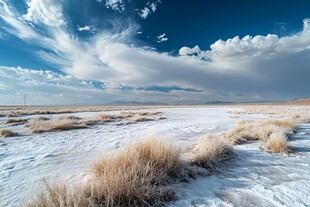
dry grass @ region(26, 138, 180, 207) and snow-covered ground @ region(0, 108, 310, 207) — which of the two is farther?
snow-covered ground @ region(0, 108, 310, 207)

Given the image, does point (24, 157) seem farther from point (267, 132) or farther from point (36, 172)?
point (267, 132)

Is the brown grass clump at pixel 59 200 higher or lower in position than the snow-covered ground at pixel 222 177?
higher

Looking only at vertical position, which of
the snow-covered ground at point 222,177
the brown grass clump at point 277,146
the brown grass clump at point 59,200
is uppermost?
the brown grass clump at point 59,200

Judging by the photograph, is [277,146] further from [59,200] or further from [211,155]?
[59,200]

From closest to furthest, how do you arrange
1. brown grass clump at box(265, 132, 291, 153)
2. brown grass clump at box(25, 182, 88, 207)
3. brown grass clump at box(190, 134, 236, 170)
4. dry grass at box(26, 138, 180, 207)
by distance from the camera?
brown grass clump at box(25, 182, 88, 207), dry grass at box(26, 138, 180, 207), brown grass clump at box(190, 134, 236, 170), brown grass clump at box(265, 132, 291, 153)

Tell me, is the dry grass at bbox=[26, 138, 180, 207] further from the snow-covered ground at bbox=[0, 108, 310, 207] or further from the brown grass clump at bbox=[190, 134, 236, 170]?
the brown grass clump at bbox=[190, 134, 236, 170]

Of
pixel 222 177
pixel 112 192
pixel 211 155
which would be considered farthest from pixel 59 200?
pixel 211 155

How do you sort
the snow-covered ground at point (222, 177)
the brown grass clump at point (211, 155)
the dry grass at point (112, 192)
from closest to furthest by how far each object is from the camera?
the dry grass at point (112, 192) < the snow-covered ground at point (222, 177) < the brown grass clump at point (211, 155)

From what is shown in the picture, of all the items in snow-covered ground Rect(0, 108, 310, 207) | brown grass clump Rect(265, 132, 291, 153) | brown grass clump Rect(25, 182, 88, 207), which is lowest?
snow-covered ground Rect(0, 108, 310, 207)

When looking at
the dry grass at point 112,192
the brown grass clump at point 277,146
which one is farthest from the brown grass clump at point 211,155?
the brown grass clump at point 277,146

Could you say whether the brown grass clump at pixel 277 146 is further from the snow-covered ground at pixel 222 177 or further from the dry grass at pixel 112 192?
the dry grass at pixel 112 192

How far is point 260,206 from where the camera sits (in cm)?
271

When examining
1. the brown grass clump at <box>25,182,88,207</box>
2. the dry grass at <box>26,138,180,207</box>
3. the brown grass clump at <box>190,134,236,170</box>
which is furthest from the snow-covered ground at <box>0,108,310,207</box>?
the brown grass clump at <box>25,182,88,207</box>

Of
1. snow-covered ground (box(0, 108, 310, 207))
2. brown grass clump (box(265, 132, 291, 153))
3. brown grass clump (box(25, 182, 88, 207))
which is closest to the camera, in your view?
brown grass clump (box(25, 182, 88, 207))
